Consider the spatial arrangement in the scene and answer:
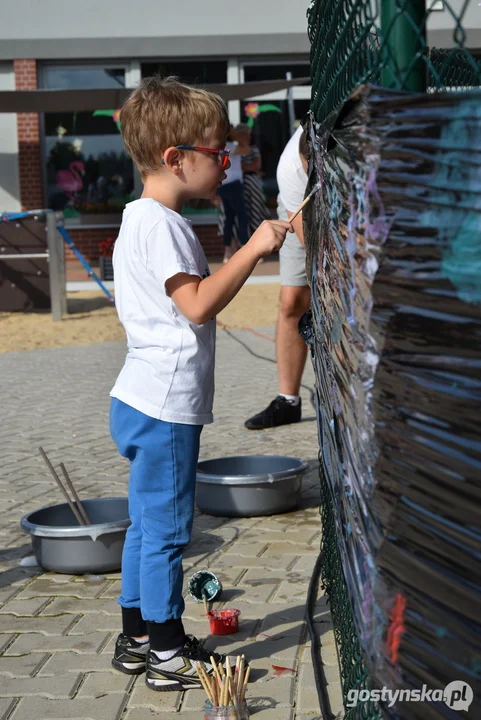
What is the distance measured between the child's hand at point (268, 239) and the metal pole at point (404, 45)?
0.92 metres

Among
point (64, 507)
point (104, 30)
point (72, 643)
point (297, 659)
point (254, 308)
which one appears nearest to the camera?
point (297, 659)

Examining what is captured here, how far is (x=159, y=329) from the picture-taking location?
2811 mm

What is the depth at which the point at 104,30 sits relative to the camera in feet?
58.8

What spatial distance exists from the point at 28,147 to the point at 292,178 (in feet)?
44.3

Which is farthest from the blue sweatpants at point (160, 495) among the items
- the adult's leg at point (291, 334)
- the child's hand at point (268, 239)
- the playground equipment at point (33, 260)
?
the playground equipment at point (33, 260)

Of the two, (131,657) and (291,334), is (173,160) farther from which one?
(291,334)

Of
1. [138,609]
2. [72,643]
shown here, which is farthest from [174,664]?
[72,643]

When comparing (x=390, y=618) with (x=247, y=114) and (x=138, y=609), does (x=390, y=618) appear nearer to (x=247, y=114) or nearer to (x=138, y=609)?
(x=138, y=609)

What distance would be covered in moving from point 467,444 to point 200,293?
48.4 inches

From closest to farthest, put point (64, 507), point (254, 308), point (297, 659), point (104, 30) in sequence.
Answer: point (297, 659), point (64, 507), point (254, 308), point (104, 30)

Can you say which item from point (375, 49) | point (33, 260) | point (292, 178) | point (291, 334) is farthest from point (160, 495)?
point (33, 260)

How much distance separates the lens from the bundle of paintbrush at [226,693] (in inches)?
98.7

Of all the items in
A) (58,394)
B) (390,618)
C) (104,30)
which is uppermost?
(104,30)

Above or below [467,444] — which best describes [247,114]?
above
